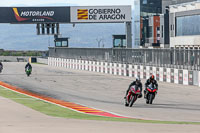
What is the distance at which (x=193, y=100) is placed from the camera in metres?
23.1

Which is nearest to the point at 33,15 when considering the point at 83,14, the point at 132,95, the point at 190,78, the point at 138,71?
the point at 83,14

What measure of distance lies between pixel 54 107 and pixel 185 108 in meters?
4.93

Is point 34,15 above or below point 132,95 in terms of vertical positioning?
above

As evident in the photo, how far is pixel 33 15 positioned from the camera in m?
58.6

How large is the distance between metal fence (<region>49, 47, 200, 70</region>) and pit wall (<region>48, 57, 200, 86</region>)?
1.37 ft

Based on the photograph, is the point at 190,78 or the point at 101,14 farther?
the point at 101,14

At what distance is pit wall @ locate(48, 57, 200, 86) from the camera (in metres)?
31.3

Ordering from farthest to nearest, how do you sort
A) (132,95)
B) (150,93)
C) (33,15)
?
(33,15) → (150,93) → (132,95)

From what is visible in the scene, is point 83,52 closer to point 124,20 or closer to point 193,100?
point 124,20

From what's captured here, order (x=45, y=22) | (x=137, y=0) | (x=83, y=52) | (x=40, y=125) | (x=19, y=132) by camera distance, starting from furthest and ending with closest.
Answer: (x=137, y=0) < (x=45, y=22) < (x=83, y=52) < (x=40, y=125) < (x=19, y=132)

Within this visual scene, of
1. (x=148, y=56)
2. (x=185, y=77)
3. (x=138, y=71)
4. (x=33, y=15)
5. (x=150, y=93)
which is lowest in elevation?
(x=138, y=71)

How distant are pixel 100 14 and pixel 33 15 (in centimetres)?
758

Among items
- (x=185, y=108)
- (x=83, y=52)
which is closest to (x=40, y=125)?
(x=185, y=108)

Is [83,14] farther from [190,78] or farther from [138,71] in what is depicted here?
[190,78]
